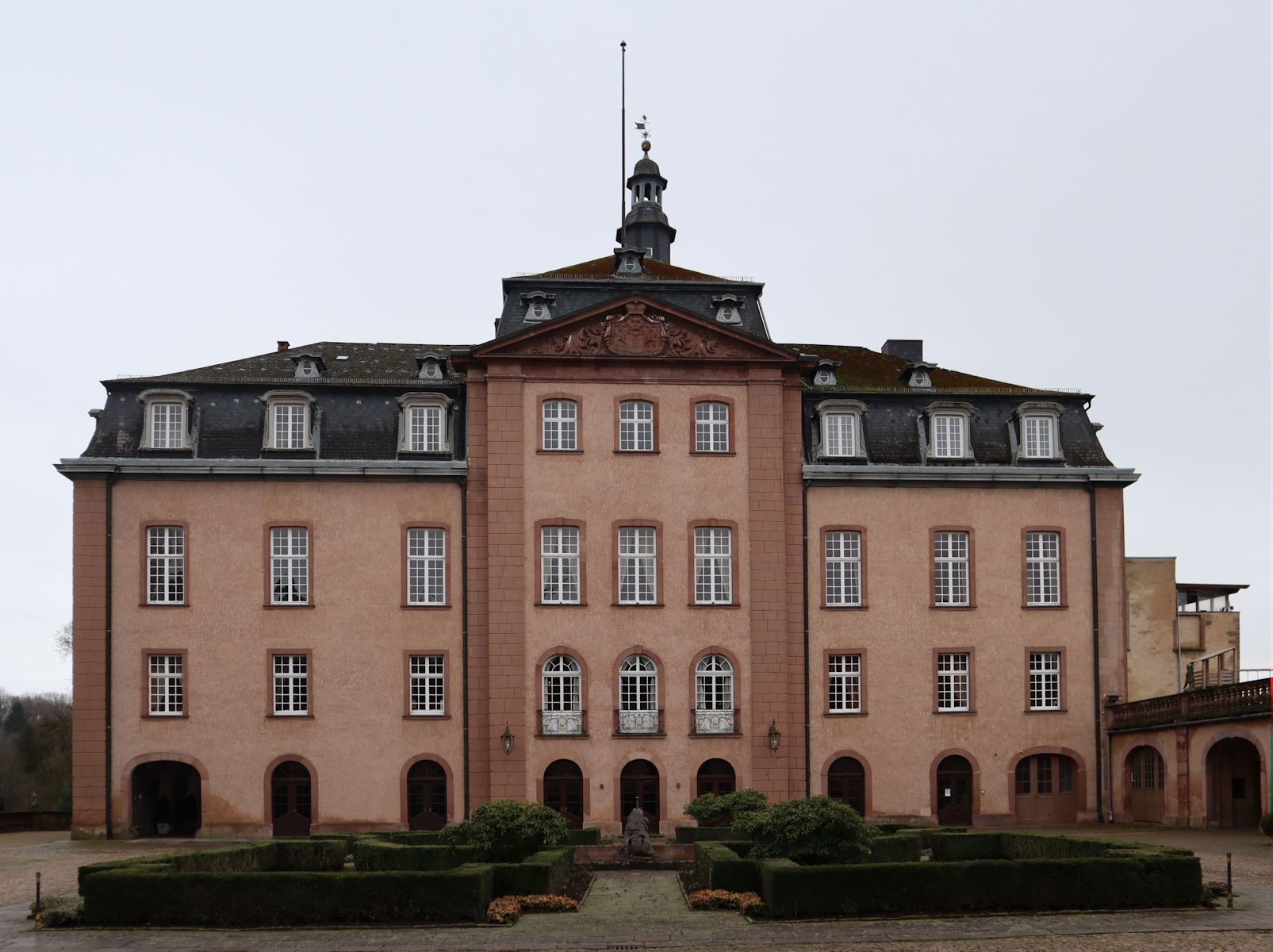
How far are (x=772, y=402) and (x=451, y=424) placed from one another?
862 cm

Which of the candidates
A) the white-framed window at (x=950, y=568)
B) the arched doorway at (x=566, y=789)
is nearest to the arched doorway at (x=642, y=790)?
the arched doorway at (x=566, y=789)

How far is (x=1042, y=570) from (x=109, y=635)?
24.7 meters

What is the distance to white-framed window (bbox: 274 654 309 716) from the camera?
127ft

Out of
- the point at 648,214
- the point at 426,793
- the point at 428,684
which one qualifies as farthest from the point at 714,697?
the point at 648,214

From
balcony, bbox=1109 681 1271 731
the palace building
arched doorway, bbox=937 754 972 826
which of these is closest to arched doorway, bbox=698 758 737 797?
the palace building

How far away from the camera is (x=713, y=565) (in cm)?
3925

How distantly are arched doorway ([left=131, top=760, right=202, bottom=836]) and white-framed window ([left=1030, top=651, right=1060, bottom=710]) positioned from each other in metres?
22.1

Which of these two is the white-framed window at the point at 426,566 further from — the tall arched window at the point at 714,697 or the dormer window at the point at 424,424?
the tall arched window at the point at 714,697

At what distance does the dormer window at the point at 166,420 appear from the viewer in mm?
39281

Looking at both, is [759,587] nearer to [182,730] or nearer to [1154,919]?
[182,730]

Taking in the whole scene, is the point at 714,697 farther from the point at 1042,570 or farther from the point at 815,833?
the point at 815,833

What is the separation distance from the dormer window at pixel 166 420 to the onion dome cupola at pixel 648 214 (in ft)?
68.1

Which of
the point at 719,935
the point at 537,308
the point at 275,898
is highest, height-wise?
the point at 537,308

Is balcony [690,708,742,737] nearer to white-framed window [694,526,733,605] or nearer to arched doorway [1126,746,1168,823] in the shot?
white-framed window [694,526,733,605]
